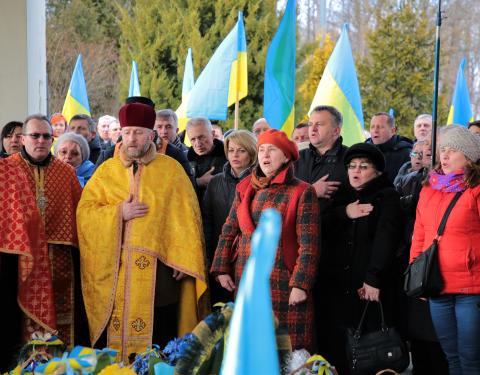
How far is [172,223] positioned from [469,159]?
6.41 ft

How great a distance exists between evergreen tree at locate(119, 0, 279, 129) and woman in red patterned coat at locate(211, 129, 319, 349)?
14224mm

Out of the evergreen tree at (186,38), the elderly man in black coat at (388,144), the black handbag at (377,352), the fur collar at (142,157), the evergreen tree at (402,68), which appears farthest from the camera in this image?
the evergreen tree at (402,68)

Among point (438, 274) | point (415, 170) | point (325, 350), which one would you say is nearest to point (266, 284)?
point (438, 274)

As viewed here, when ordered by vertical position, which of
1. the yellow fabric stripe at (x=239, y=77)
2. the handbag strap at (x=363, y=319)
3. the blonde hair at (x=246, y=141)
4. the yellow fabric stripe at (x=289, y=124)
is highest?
the yellow fabric stripe at (x=239, y=77)

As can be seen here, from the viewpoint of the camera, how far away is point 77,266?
6.12 m

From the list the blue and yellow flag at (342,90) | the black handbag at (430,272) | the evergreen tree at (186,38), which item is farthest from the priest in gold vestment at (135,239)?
the evergreen tree at (186,38)

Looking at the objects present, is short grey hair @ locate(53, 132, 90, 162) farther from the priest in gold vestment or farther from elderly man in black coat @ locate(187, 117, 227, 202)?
the priest in gold vestment

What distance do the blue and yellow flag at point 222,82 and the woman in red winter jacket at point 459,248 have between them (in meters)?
4.39

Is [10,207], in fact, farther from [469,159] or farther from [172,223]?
[469,159]

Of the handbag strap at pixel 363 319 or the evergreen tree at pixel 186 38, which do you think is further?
the evergreen tree at pixel 186 38

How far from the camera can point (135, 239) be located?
5.71 m

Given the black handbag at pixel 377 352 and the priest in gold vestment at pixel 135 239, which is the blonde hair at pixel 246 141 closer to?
the priest in gold vestment at pixel 135 239

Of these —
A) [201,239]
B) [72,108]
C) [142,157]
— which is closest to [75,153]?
[142,157]

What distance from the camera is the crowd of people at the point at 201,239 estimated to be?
538 centimetres
